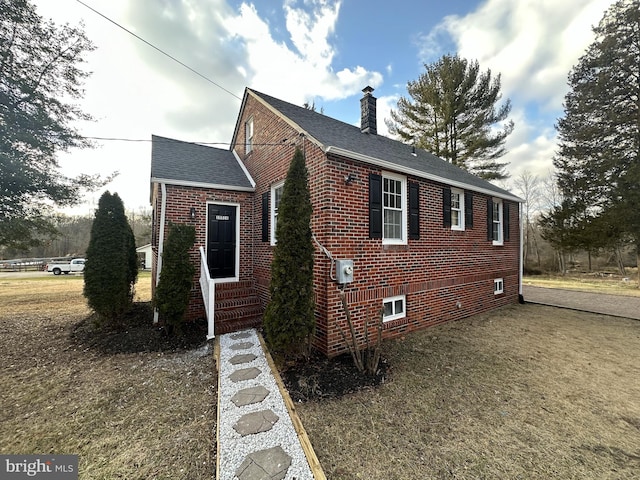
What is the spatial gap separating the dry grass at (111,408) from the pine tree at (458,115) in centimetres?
1849

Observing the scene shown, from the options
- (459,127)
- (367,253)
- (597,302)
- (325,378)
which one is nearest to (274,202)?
(367,253)

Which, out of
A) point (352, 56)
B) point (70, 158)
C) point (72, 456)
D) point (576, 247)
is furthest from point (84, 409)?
point (576, 247)

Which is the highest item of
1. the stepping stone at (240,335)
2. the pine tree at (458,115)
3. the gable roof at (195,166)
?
the pine tree at (458,115)

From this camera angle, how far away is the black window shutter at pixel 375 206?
16.9 feet

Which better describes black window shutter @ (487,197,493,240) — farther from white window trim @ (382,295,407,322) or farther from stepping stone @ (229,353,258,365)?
stepping stone @ (229,353,258,365)

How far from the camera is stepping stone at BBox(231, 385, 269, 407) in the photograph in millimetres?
3232

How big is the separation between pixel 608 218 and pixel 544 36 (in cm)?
1174

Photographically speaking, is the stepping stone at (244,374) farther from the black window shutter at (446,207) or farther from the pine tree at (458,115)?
the pine tree at (458,115)

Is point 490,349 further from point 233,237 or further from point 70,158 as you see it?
point 70,158

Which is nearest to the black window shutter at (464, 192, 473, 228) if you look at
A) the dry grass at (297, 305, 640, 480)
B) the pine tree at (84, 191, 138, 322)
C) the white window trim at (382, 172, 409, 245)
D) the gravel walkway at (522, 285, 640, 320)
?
the white window trim at (382, 172, 409, 245)

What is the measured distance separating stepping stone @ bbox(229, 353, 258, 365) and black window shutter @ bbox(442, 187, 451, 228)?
18.0 feet

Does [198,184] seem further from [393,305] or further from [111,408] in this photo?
[393,305]

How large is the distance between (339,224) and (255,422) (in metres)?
3.16

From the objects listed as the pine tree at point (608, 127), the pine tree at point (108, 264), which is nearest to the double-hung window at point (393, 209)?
the pine tree at point (108, 264)
